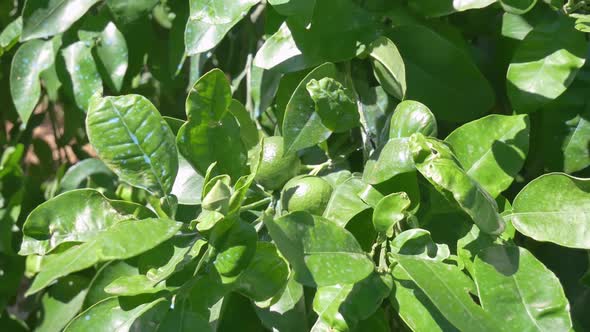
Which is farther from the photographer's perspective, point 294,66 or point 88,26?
point 88,26

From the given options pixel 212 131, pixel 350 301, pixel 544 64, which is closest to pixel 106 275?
pixel 212 131

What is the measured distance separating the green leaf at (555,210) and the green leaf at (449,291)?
3.8 inches

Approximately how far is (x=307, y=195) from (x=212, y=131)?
125 mm

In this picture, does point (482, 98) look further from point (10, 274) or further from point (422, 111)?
point (10, 274)

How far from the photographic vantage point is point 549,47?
0.87 metres

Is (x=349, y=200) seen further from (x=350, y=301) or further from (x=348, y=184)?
(x=350, y=301)

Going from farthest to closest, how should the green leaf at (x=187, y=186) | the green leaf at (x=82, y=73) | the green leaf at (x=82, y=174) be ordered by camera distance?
the green leaf at (x=82, y=174) → the green leaf at (x=82, y=73) → the green leaf at (x=187, y=186)

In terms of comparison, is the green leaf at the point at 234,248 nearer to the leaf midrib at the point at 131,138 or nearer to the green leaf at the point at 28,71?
the leaf midrib at the point at 131,138

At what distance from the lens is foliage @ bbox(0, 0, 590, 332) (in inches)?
25.1

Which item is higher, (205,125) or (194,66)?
(205,125)

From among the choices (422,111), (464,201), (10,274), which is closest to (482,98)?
(422,111)

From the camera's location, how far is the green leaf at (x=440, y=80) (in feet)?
2.95

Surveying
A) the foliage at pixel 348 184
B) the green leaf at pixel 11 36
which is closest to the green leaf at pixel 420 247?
the foliage at pixel 348 184

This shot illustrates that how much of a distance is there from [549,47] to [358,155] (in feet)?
0.93
